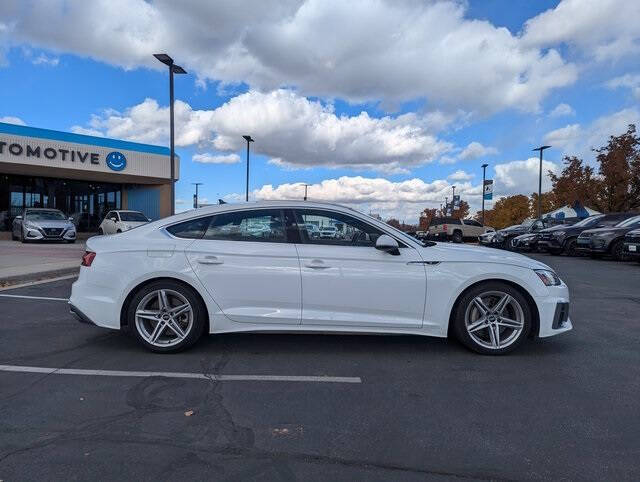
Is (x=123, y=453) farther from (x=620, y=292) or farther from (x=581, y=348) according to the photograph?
(x=620, y=292)

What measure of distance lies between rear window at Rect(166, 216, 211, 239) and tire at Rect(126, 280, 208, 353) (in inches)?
19.3

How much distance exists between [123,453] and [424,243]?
3399mm

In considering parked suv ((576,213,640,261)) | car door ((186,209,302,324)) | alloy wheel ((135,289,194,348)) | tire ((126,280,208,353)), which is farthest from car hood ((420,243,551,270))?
parked suv ((576,213,640,261))

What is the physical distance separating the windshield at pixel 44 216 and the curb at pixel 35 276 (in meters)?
11.9

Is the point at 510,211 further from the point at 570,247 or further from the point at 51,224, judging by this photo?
the point at 51,224

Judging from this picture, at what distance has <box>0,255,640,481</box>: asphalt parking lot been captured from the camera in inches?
117

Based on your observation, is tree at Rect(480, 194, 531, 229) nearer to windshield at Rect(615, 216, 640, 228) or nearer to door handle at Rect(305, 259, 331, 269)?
windshield at Rect(615, 216, 640, 228)

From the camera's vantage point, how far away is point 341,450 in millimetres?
3154

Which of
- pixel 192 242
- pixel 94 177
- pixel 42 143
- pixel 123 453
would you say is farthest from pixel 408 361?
pixel 94 177

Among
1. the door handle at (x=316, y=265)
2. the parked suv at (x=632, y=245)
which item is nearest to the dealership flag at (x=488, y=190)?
the parked suv at (x=632, y=245)

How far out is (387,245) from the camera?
491cm

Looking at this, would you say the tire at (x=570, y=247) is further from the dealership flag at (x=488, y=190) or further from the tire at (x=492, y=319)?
the dealership flag at (x=488, y=190)

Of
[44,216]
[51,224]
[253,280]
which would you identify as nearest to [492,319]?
[253,280]

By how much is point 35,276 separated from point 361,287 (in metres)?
8.56
